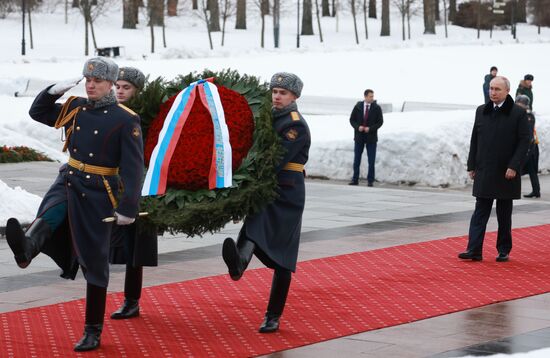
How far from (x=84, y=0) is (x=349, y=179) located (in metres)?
42.8

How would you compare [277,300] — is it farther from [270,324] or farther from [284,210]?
[284,210]

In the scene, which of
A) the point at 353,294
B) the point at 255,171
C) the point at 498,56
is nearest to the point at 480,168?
the point at 353,294

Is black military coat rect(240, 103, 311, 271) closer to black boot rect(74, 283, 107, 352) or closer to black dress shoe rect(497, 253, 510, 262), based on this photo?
black boot rect(74, 283, 107, 352)

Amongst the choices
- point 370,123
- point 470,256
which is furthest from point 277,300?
point 370,123

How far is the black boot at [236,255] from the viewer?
8.02 meters

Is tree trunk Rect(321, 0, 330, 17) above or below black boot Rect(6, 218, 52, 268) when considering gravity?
above

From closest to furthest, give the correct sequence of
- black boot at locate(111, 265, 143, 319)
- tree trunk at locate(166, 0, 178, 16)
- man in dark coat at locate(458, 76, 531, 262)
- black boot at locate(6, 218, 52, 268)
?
black boot at locate(6, 218, 52, 268)
black boot at locate(111, 265, 143, 319)
man in dark coat at locate(458, 76, 531, 262)
tree trunk at locate(166, 0, 178, 16)

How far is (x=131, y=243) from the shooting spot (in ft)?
28.7

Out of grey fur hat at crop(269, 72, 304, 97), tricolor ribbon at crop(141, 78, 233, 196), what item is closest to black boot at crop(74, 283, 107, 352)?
tricolor ribbon at crop(141, 78, 233, 196)

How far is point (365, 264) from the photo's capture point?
1188 centimetres

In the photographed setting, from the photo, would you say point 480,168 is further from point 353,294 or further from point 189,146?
point 189,146

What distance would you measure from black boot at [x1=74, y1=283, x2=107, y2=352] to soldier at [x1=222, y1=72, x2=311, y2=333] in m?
1.02

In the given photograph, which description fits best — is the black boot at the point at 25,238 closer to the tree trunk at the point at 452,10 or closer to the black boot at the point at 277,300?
the black boot at the point at 277,300

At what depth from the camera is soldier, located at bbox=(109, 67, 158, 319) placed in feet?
28.4
